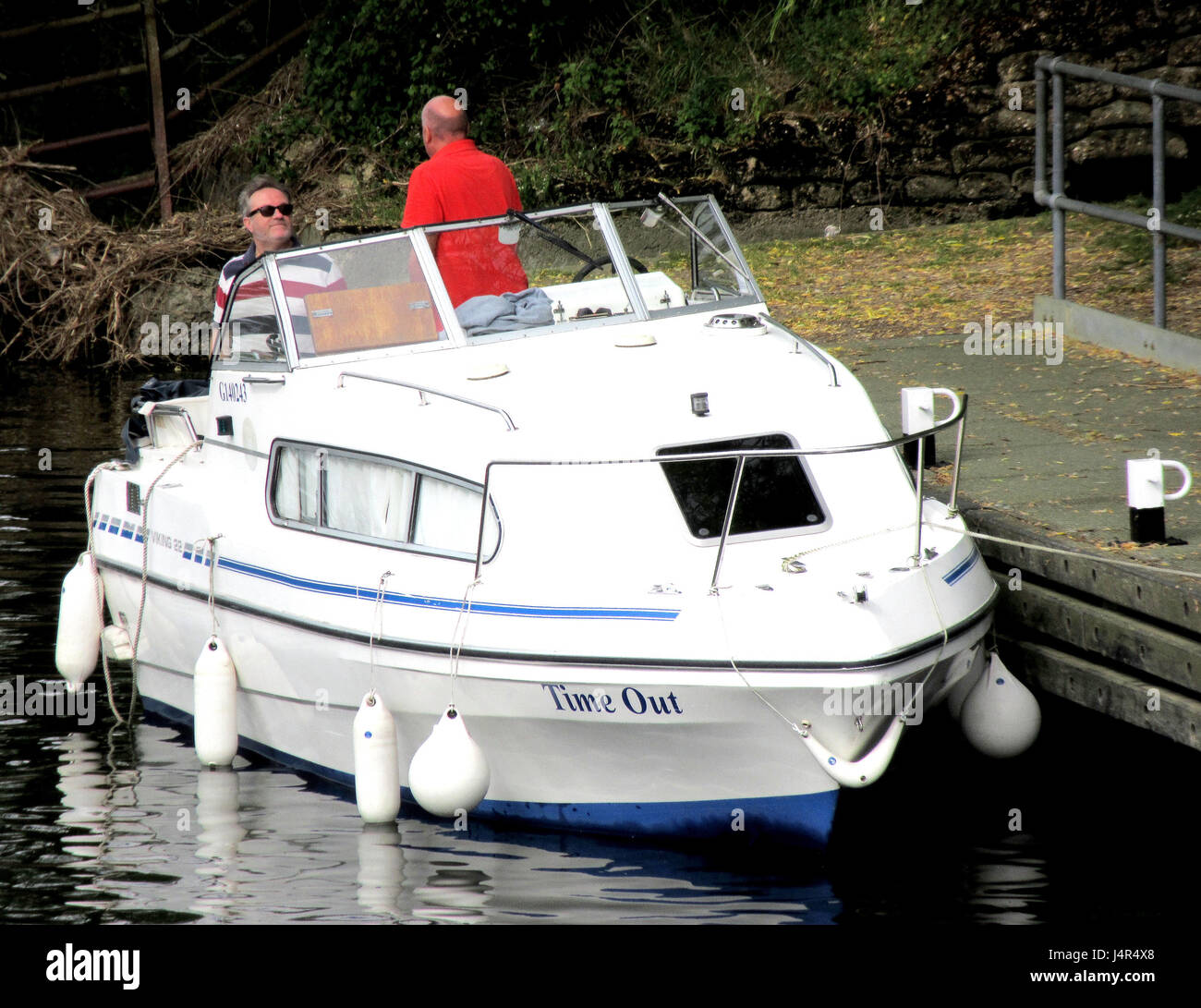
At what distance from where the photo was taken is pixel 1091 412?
818cm

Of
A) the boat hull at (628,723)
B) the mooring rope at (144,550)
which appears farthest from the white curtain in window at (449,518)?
the mooring rope at (144,550)

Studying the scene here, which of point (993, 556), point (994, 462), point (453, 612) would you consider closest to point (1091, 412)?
point (994, 462)

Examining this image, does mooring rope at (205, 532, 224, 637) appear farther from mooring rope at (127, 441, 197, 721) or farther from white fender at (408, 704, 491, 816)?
white fender at (408, 704, 491, 816)

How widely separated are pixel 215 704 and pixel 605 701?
193 centimetres

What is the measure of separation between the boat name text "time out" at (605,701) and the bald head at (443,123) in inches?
124

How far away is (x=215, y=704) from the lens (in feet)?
21.7

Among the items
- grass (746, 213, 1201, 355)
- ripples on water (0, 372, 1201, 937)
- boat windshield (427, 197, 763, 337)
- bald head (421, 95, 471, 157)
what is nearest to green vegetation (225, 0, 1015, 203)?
grass (746, 213, 1201, 355)

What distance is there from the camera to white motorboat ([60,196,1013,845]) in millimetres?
5500

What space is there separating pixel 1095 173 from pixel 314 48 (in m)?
8.68

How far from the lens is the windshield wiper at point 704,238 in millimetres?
7352

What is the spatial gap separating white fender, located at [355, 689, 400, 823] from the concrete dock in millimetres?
2510

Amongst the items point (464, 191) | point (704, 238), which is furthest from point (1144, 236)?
point (464, 191)

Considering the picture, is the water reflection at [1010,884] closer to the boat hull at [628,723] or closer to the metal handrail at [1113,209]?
the boat hull at [628,723]
